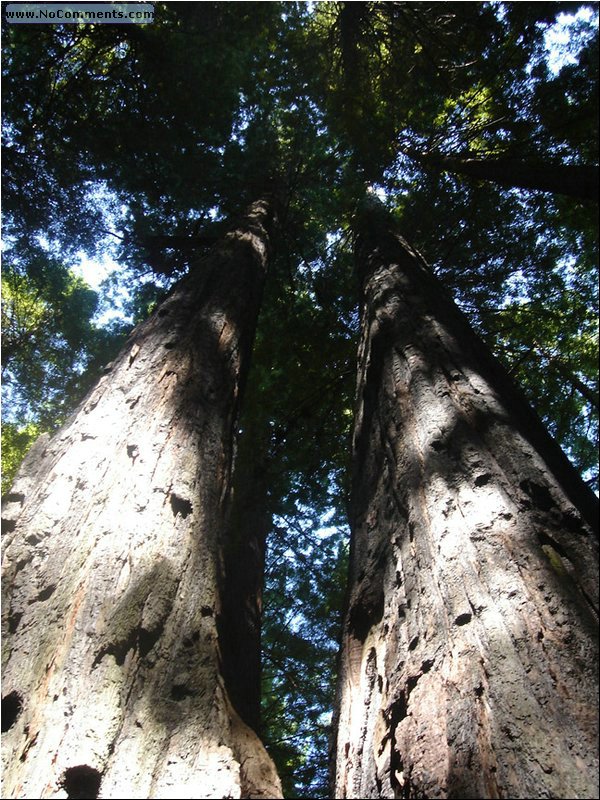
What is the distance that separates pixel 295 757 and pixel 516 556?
622 centimetres

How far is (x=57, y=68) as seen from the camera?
6703mm

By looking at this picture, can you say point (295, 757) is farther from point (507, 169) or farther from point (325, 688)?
point (507, 169)

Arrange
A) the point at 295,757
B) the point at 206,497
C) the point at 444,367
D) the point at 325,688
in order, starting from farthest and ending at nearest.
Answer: the point at 325,688
the point at 295,757
the point at 444,367
the point at 206,497

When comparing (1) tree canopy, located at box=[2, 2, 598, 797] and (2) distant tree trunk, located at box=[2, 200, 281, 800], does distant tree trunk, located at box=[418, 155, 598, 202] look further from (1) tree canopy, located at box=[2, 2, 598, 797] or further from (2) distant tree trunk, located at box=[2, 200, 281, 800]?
(2) distant tree trunk, located at box=[2, 200, 281, 800]

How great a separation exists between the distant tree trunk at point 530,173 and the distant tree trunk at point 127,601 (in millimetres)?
2703

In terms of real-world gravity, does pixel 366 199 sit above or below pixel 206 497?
above

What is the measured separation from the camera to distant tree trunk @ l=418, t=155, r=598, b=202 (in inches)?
134

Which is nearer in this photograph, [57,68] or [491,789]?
[491,789]

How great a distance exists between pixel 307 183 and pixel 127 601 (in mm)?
7949

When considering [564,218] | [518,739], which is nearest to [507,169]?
[564,218]

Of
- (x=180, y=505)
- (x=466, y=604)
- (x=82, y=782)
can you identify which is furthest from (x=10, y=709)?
(x=466, y=604)

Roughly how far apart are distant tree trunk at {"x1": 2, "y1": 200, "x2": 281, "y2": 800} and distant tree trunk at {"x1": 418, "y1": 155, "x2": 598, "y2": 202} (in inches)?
106

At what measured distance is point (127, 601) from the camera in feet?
5.50

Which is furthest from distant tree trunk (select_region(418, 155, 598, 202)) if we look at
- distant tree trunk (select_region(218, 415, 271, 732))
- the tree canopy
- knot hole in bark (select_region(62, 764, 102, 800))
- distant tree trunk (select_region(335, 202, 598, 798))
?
knot hole in bark (select_region(62, 764, 102, 800))
